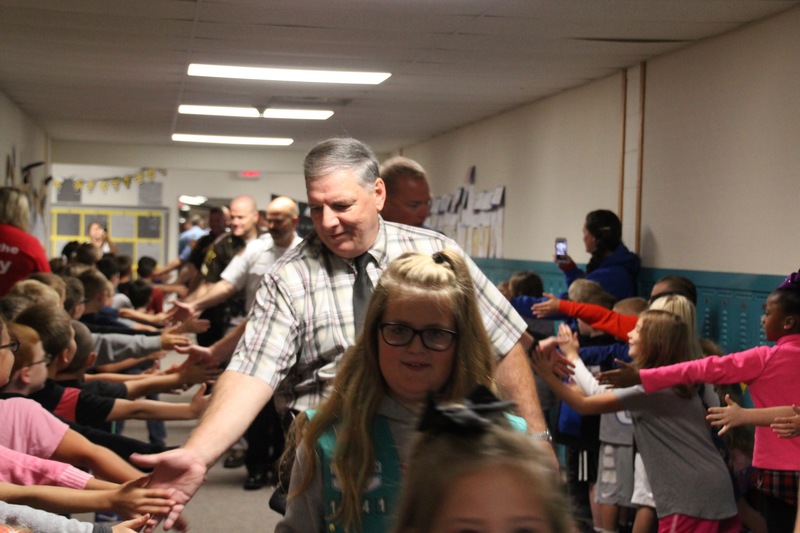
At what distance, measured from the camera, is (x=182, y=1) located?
5934 millimetres

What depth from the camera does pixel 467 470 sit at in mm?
1495

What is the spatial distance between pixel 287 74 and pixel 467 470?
7314 millimetres

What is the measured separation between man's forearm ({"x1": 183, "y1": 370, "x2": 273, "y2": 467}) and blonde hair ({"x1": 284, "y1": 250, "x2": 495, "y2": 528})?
28 cm

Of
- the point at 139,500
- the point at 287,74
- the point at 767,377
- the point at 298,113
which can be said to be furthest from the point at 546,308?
the point at 298,113

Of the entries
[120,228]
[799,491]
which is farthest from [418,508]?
[120,228]

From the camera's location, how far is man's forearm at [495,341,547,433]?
2.93 metres

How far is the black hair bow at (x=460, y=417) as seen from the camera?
5.10 ft

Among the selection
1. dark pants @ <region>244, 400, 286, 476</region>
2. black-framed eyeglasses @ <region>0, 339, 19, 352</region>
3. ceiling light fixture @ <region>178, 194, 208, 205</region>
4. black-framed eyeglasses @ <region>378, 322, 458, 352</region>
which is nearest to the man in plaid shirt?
black-framed eyeglasses @ <region>378, 322, 458, 352</region>

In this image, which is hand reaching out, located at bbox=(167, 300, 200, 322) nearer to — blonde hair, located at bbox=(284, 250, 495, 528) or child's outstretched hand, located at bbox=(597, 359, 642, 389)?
child's outstretched hand, located at bbox=(597, 359, 642, 389)

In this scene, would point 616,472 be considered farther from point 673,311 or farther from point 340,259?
point 340,259

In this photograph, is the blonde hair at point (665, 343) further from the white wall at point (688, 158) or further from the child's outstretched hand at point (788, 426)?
the white wall at point (688, 158)

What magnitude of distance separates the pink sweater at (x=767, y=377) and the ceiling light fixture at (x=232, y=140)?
10285 mm

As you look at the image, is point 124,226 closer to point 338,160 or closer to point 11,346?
point 11,346

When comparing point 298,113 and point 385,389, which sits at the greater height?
point 298,113
